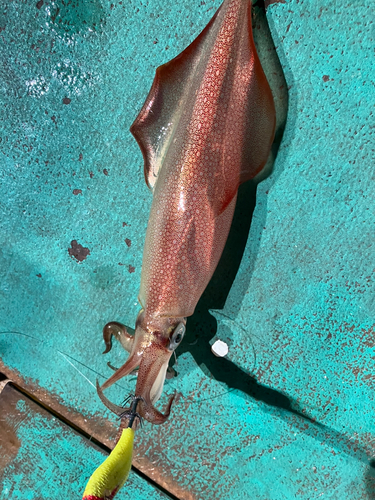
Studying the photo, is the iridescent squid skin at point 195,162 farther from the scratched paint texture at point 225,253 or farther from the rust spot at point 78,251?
the rust spot at point 78,251

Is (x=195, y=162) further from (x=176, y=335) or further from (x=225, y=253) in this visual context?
(x=176, y=335)


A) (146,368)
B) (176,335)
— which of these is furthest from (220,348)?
(146,368)

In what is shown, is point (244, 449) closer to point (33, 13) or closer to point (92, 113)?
point (92, 113)

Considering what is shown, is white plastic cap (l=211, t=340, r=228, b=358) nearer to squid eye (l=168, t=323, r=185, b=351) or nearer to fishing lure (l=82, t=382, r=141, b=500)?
squid eye (l=168, t=323, r=185, b=351)

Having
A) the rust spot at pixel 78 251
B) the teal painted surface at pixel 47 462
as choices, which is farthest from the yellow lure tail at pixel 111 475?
the rust spot at pixel 78 251

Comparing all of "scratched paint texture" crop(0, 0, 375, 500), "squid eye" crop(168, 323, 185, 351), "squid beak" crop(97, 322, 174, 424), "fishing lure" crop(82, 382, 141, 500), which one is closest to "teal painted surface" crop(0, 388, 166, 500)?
"scratched paint texture" crop(0, 0, 375, 500)

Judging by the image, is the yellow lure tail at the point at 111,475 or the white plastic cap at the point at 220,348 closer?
the yellow lure tail at the point at 111,475

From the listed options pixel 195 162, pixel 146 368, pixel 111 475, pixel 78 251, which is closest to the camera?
pixel 111 475
